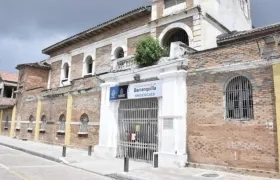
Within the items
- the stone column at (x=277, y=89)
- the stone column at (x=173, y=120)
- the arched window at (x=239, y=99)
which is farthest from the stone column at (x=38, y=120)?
the stone column at (x=277, y=89)

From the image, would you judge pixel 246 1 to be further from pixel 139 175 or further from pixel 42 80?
pixel 42 80

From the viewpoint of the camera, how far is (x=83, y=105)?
59.9 feet

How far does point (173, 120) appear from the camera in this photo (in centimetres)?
1212

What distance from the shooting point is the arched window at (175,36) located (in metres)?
17.8

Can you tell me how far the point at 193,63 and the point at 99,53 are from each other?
13.2 meters

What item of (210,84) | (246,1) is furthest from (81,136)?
(246,1)

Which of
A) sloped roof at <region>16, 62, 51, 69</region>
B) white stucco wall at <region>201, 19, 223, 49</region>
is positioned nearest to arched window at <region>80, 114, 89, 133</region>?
white stucco wall at <region>201, 19, 223, 49</region>

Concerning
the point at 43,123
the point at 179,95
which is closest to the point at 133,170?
the point at 179,95

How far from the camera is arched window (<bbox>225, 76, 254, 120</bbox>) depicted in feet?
33.9

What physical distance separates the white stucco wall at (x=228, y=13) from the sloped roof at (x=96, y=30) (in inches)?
169

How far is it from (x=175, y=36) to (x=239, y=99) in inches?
342

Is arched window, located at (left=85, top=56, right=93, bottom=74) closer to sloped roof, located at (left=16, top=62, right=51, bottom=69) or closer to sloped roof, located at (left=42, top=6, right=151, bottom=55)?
sloped roof, located at (left=42, top=6, right=151, bottom=55)

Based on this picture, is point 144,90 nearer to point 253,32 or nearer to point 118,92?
point 118,92

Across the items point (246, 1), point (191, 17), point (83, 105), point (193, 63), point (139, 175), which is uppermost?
point (246, 1)
